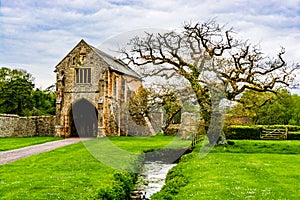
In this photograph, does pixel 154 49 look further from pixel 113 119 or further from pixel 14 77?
pixel 14 77

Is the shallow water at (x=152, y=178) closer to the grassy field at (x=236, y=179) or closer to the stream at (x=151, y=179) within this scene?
the stream at (x=151, y=179)

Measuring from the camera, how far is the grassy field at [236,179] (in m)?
13.1

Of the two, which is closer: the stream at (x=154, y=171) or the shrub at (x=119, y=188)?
the shrub at (x=119, y=188)

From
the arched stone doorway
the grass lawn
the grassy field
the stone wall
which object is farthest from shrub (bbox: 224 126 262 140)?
the grass lawn

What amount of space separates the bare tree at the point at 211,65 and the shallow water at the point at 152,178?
5.99 metres

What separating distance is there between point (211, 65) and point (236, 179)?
590 inches

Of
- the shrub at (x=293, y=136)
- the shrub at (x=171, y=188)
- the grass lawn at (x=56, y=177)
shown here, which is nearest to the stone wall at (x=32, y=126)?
the grass lawn at (x=56, y=177)

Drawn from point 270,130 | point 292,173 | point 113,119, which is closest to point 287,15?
point 292,173

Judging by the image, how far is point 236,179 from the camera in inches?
617

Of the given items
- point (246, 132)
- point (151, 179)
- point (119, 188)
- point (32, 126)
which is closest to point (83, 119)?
point (32, 126)

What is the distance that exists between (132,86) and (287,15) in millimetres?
26893

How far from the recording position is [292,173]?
57.4ft

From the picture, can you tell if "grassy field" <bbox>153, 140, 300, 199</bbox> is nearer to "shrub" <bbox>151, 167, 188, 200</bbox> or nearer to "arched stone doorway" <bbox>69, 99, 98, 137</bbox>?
"shrub" <bbox>151, 167, 188, 200</bbox>

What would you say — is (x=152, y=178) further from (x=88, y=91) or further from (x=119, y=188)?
(x=88, y=91)
